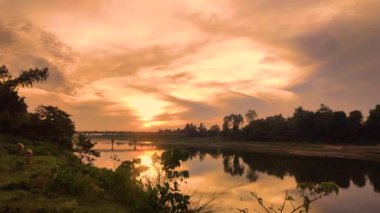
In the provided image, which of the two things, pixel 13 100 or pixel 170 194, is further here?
pixel 13 100

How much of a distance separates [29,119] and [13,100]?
7311 mm

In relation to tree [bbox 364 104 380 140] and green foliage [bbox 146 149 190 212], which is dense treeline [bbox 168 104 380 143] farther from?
green foliage [bbox 146 149 190 212]

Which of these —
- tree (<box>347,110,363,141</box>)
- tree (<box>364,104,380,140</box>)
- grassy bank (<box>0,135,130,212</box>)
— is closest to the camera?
grassy bank (<box>0,135,130,212</box>)

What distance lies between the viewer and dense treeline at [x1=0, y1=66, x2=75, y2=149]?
39750mm

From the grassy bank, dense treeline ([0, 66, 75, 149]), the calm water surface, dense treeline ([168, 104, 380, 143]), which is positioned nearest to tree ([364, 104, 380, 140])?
dense treeline ([168, 104, 380, 143])

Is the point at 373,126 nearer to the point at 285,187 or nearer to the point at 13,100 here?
the point at 285,187

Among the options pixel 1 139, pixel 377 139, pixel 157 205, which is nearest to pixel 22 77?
pixel 1 139

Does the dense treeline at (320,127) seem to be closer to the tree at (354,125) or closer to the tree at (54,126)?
the tree at (354,125)

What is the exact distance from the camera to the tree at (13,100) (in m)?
39.4

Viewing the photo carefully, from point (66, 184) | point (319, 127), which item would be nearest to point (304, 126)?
point (319, 127)

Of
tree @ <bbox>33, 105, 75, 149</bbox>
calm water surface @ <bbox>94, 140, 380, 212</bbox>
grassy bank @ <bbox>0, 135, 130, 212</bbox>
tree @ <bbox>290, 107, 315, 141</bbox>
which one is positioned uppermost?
tree @ <bbox>290, 107, 315, 141</bbox>

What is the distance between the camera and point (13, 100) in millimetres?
46906

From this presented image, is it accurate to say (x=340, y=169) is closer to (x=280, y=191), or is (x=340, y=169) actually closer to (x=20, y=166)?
(x=280, y=191)

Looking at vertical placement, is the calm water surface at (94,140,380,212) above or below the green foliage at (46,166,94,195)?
below
